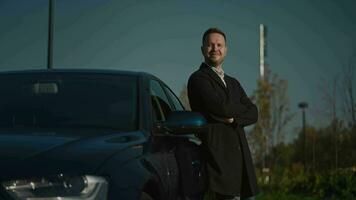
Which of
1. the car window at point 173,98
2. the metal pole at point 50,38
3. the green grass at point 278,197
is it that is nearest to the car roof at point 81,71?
the car window at point 173,98

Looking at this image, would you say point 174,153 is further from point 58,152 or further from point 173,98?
point 173,98

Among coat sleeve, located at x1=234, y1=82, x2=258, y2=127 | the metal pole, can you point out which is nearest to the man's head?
coat sleeve, located at x1=234, y1=82, x2=258, y2=127

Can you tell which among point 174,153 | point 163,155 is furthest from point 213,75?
point 163,155

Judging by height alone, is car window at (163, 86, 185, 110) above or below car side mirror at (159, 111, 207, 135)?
above

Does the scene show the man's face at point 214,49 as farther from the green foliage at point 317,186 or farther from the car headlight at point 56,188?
the green foliage at point 317,186

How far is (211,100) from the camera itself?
18.4 feet

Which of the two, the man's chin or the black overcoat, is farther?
the man's chin

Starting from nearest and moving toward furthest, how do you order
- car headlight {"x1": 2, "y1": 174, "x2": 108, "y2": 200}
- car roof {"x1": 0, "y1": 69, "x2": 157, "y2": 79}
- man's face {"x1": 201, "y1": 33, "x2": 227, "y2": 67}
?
car headlight {"x1": 2, "y1": 174, "x2": 108, "y2": 200} → car roof {"x1": 0, "y1": 69, "x2": 157, "y2": 79} → man's face {"x1": 201, "y1": 33, "x2": 227, "y2": 67}

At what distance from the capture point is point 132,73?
5.38 meters

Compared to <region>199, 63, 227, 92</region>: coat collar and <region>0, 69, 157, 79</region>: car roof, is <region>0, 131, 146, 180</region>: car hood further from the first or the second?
<region>199, 63, 227, 92</region>: coat collar

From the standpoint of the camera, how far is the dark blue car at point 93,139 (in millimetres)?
3551

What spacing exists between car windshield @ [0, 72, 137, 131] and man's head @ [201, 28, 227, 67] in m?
0.82

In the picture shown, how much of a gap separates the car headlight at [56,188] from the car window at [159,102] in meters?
1.59

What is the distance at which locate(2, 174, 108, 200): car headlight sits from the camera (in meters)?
3.47
